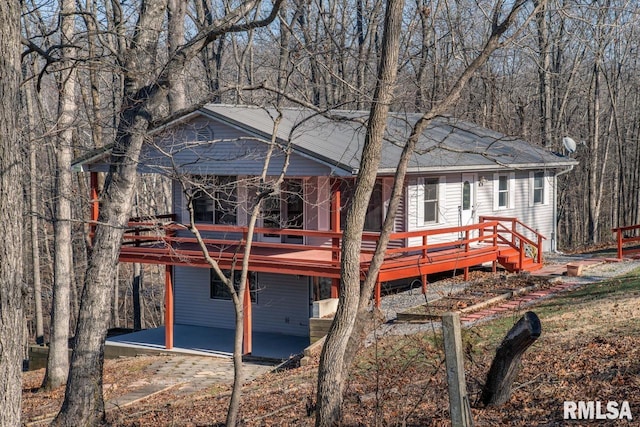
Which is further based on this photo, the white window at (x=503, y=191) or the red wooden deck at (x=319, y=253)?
the white window at (x=503, y=191)

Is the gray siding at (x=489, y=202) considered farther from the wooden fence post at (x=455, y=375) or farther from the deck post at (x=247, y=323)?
the wooden fence post at (x=455, y=375)

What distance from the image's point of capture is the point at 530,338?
734 cm

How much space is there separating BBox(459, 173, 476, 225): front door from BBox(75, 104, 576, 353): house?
0.11 ft

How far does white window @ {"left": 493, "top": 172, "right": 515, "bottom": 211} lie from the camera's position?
2494 cm

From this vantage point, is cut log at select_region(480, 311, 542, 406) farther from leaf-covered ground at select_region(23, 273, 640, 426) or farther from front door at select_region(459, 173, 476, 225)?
front door at select_region(459, 173, 476, 225)

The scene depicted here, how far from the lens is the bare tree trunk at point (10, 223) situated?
6.97 metres

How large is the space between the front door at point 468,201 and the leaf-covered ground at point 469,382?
608 centimetres

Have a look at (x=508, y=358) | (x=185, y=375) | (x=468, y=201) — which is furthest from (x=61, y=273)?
(x=508, y=358)

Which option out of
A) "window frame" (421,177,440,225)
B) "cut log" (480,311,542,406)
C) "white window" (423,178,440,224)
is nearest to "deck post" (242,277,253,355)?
"window frame" (421,177,440,225)

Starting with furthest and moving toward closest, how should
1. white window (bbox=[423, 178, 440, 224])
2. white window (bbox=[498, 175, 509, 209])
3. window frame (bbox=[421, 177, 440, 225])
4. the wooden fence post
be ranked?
white window (bbox=[498, 175, 509, 209]) < white window (bbox=[423, 178, 440, 224]) < window frame (bbox=[421, 177, 440, 225]) < the wooden fence post

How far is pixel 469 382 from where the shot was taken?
9.84 metres

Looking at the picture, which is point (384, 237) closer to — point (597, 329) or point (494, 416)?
point (494, 416)

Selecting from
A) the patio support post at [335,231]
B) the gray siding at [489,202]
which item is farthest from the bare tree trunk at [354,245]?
the gray siding at [489,202]

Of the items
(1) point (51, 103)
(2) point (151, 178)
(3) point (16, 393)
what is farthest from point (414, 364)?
A: (1) point (51, 103)
